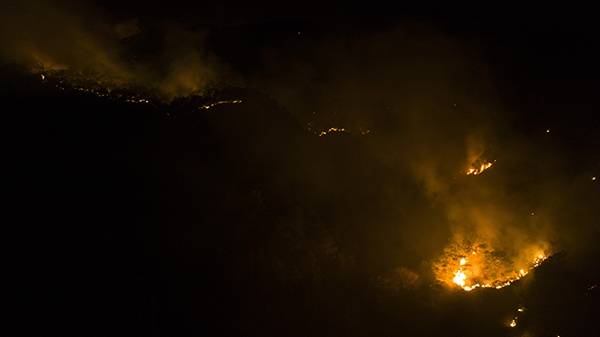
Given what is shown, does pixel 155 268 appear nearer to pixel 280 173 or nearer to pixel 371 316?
pixel 280 173

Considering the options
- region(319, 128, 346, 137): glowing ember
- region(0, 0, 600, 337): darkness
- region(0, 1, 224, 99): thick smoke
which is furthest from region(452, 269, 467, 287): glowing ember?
region(0, 1, 224, 99): thick smoke

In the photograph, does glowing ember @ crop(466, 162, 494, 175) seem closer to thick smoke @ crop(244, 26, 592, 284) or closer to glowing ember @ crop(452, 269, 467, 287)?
thick smoke @ crop(244, 26, 592, 284)

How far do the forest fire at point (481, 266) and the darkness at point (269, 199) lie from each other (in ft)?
0.32

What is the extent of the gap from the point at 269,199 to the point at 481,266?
2238 millimetres

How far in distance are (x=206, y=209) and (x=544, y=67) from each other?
454 centimetres

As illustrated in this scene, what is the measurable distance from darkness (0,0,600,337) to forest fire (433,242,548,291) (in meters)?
0.10

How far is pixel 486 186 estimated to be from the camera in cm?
529

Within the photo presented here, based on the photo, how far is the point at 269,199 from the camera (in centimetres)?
495

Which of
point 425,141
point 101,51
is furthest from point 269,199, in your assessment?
point 101,51

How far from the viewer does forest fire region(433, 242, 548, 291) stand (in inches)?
189

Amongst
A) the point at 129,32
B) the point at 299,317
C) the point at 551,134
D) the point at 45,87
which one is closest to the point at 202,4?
the point at 129,32

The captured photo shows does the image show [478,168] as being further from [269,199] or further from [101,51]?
[101,51]

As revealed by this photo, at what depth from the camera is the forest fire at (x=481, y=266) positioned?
4.79 metres

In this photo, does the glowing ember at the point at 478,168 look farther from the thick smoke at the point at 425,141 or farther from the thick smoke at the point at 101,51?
the thick smoke at the point at 101,51
